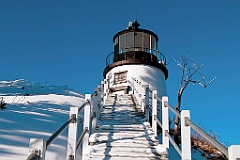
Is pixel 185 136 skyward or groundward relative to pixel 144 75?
groundward

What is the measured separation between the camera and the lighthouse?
15695 millimetres

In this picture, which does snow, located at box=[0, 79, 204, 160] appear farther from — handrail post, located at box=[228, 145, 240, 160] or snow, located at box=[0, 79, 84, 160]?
handrail post, located at box=[228, 145, 240, 160]

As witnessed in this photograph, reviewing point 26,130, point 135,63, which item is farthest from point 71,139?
point 135,63

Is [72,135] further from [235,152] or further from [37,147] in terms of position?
[235,152]

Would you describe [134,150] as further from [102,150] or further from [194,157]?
[194,157]

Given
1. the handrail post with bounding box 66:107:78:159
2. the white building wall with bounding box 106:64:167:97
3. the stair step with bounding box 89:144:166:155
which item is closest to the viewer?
the handrail post with bounding box 66:107:78:159

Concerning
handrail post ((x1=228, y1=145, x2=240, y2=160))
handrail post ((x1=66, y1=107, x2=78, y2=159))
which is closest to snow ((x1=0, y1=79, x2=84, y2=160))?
handrail post ((x1=66, y1=107, x2=78, y2=159))

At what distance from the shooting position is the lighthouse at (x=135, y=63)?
51.5 feet

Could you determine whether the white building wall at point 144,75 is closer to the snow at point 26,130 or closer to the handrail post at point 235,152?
the snow at point 26,130

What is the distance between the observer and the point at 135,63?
15695 millimetres

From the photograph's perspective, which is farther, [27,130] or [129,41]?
[129,41]

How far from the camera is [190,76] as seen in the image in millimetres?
14984

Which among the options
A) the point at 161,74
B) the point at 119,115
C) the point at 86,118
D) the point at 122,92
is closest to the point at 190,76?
the point at 161,74

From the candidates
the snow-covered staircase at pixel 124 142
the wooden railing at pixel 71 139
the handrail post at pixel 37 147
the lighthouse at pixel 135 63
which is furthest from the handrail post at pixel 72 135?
the lighthouse at pixel 135 63
